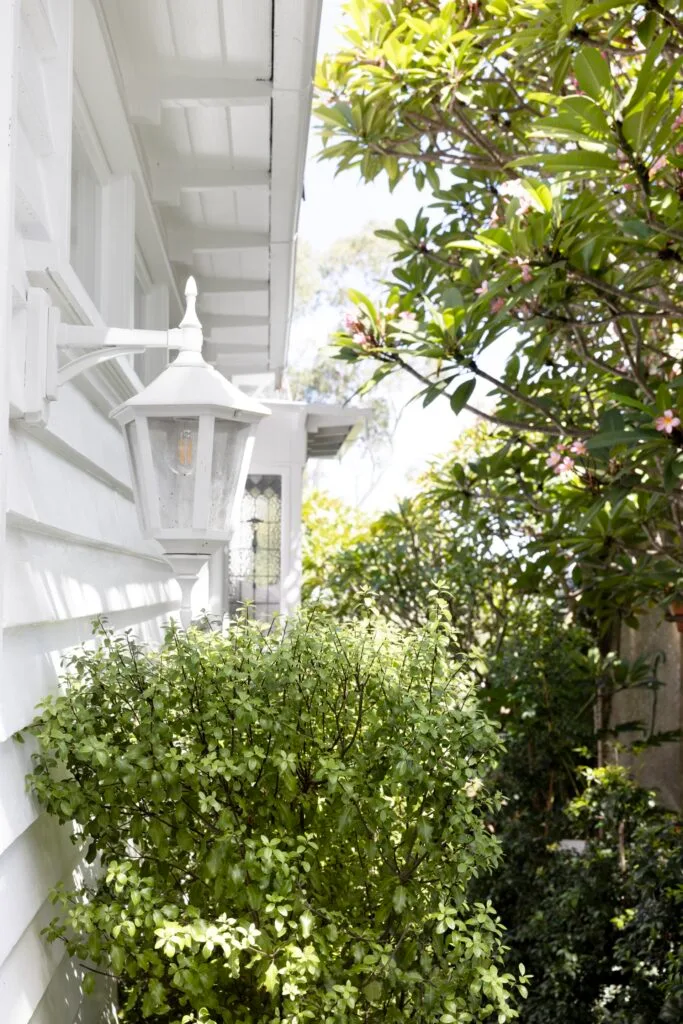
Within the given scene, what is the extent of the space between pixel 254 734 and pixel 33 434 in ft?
2.91

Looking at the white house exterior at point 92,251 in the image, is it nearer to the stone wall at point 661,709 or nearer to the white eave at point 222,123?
the white eave at point 222,123

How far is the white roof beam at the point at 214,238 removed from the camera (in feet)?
18.1

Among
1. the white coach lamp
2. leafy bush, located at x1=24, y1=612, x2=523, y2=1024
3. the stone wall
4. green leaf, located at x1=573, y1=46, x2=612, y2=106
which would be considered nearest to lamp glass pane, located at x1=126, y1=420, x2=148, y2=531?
the white coach lamp

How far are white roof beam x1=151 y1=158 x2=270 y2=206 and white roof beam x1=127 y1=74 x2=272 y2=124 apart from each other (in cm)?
82

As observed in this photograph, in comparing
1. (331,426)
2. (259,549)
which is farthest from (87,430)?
(331,426)

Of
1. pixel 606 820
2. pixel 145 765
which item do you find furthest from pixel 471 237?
pixel 145 765

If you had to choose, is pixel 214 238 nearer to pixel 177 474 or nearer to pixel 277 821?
pixel 177 474

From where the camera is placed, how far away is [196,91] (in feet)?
12.1

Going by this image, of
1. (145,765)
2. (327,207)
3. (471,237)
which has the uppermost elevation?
(327,207)

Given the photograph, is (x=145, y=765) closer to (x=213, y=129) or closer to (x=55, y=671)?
(x=55, y=671)

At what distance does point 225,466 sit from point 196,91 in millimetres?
1521

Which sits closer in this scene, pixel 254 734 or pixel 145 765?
pixel 145 765

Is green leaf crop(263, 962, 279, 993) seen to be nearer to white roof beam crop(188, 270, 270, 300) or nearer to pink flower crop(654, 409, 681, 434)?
pink flower crop(654, 409, 681, 434)

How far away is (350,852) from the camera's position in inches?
115
